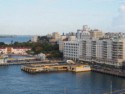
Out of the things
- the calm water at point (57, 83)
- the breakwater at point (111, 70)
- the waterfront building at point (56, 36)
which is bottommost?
the calm water at point (57, 83)

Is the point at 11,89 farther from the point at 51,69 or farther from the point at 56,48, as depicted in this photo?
the point at 56,48

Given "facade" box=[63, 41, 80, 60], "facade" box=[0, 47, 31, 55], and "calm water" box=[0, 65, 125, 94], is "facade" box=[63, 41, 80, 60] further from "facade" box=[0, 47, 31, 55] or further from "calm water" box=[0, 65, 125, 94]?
"facade" box=[0, 47, 31, 55]

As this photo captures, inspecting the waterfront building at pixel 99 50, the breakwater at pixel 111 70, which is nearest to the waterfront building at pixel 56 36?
the waterfront building at pixel 99 50

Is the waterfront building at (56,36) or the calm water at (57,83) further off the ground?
the waterfront building at (56,36)

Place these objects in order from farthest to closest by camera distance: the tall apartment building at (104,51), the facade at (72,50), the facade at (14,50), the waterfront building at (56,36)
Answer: the waterfront building at (56,36) < the facade at (14,50) < the facade at (72,50) < the tall apartment building at (104,51)

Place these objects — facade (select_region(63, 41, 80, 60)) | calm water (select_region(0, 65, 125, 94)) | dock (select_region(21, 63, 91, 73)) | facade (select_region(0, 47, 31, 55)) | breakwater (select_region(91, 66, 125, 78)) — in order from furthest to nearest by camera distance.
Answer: facade (select_region(0, 47, 31, 55)), facade (select_region(63, 41, 80, 60)), dock (select_region(21, 63, 91, 73)), breakwater (select_region(91, 66, 125, 78)), calm water (select_region(0, 65, 125, 94))

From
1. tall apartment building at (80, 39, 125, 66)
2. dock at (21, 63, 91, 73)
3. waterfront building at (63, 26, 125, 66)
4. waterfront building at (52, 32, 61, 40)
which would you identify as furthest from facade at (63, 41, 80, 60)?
waterfront building at (52, 32, 61, 40)

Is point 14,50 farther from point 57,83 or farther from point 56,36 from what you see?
point 57,83

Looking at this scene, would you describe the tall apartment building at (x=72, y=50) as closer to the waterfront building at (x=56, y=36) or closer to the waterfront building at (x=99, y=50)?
the waterfront building at (x=99, y=50)

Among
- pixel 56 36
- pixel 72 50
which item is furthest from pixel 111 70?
pixel 56 36
